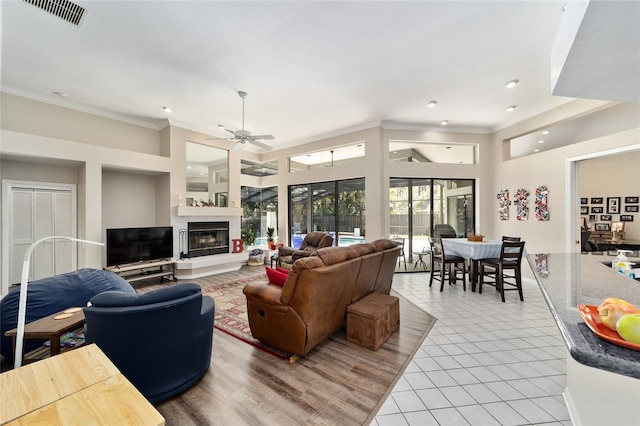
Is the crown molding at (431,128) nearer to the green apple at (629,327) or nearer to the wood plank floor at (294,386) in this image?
the wood plank floor at (294,386)

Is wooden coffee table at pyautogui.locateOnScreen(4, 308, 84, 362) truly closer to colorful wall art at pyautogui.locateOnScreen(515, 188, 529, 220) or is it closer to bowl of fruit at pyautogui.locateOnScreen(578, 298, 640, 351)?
bowl of fruit at pyautogui.locateOnScreen(578, 298, 640, 351)

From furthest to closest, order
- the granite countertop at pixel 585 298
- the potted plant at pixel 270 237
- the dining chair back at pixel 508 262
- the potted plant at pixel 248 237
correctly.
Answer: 1. the potted plant at pixel 270 237
2. the potted plant at pixel 248 237
3. the dining chair back at pixel 508 262
4. the granite countertop at pixel 585 298

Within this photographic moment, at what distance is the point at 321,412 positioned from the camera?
5.81 feet

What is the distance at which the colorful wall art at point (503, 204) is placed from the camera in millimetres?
5492

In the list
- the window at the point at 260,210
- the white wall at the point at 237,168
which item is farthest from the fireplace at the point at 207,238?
the window at the point at 260,210

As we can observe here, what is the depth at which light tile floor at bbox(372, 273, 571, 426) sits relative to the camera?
5.68ft

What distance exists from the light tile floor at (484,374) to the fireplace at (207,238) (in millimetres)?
4900

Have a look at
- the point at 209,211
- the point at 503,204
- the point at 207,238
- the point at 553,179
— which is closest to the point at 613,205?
the point at 503,204

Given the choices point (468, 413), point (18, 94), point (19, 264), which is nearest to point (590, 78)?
point (468, 413)

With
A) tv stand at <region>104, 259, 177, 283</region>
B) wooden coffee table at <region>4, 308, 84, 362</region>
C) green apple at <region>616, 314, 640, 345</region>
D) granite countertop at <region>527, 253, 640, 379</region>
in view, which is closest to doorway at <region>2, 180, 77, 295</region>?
tv stand at <region>104, 259, 177, 283</region>

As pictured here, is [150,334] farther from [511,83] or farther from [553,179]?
[553,179]

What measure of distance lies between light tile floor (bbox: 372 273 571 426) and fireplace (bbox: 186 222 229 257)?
16.1 feet

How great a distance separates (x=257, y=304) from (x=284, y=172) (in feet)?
17.0

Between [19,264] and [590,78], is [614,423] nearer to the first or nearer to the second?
[590,78]
